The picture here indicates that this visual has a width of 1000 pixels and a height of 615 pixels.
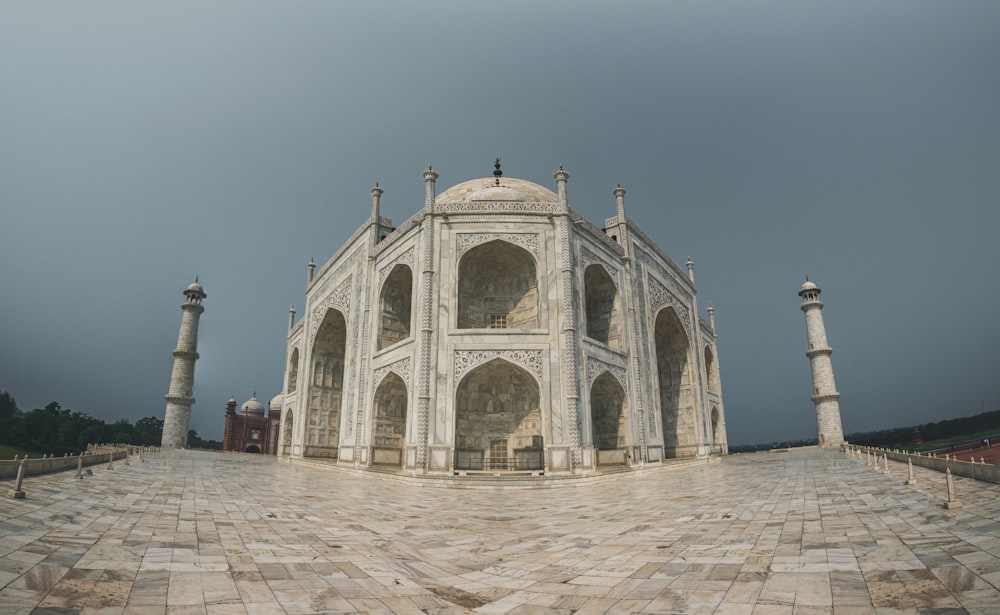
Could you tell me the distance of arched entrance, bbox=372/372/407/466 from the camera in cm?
2127

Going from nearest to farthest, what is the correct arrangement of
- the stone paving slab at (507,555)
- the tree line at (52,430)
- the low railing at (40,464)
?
1. the stone paving slab at (507,555)
2. the low railing at (40,464)
3. the tree line at (52,430)

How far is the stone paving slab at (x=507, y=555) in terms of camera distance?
4.02m

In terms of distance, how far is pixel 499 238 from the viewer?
20641 mm

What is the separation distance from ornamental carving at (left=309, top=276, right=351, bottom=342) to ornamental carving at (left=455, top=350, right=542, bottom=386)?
964 centimetres

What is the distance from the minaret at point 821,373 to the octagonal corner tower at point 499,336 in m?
20.5

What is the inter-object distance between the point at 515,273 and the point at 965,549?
18481 millimetres

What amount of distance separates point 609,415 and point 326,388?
58.3 ft

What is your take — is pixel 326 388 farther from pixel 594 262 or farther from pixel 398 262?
pixel 594 262

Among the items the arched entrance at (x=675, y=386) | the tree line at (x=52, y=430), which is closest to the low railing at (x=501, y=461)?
the arched entrance at (x=675, y=386)

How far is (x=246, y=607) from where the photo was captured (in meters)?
3.95

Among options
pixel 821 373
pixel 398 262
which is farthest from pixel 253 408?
pixel 821 373

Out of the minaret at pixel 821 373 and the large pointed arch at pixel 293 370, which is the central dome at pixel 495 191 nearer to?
the large pointed arch at pixel 293 370

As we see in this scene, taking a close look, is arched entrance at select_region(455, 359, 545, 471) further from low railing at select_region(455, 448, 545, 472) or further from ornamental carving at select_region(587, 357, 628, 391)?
ornamental carving at select_region(587, 357, 628, 391)

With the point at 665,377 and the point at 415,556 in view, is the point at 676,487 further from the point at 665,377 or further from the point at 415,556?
the point at 665,377
